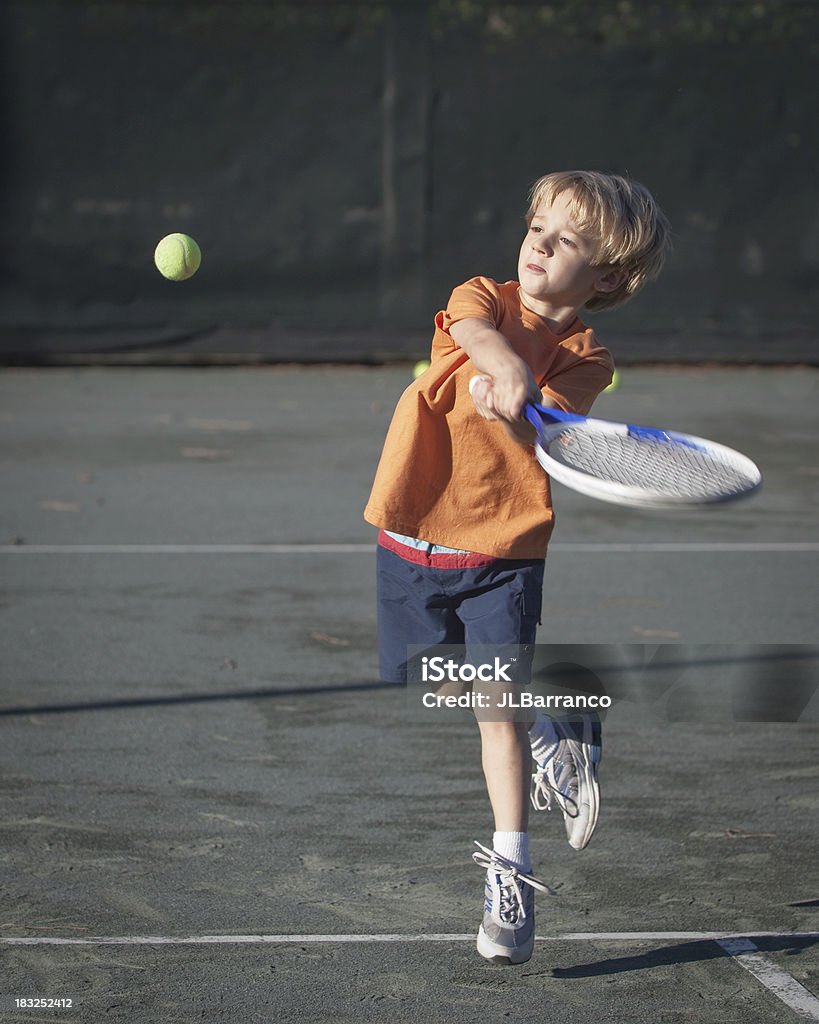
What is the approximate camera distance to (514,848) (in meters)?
3.08

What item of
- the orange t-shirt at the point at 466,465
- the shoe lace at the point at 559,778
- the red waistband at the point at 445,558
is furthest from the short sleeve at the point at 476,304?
the shoe lace at the point at 559,778

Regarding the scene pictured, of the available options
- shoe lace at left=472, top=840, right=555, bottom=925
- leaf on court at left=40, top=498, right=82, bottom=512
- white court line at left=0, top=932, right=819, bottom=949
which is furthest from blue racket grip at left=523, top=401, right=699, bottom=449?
leaf on court at left=40, top=498, right=82, bottom=512

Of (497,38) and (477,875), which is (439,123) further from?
(477,875)

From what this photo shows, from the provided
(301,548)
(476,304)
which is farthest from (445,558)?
(301,548)

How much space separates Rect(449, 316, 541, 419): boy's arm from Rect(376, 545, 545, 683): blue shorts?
347 mm

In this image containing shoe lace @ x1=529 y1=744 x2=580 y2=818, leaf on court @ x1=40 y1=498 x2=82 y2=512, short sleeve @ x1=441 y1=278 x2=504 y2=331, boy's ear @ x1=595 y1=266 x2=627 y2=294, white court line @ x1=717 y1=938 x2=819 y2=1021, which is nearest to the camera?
white court line @ x1=717 y1=938 x2=819 y2=1021

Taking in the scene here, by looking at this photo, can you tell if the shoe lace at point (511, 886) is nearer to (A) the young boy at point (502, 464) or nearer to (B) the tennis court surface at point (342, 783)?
(A) the young boy at point (502, 464)

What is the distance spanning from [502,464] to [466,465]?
75 mm

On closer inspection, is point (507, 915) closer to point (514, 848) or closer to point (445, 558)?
point (514, 848)

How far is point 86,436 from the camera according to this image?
10141mm

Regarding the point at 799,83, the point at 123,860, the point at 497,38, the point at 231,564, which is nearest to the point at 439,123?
the point at 497,38

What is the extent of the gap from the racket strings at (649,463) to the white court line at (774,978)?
0.93 m

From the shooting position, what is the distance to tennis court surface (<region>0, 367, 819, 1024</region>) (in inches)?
117

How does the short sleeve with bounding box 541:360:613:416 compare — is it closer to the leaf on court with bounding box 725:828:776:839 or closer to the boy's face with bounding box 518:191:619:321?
the boy's face with bounding box 518:191:619:321
